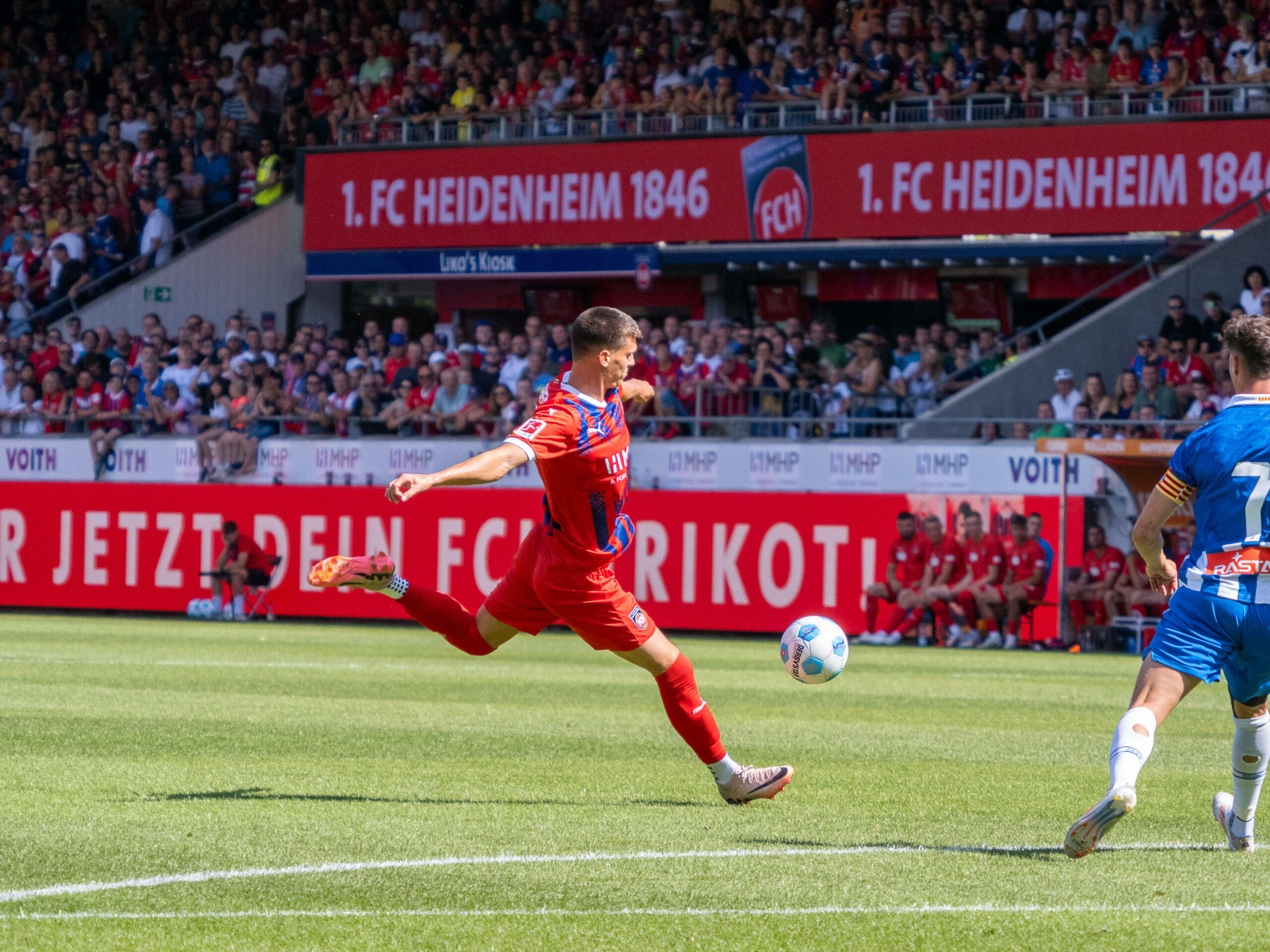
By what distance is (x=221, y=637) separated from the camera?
65.9ft

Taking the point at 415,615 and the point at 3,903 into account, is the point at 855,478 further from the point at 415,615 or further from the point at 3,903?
the point at 3,903

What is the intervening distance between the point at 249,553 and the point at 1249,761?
18.9 metres

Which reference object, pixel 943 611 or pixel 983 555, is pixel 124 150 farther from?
pixel 983 555

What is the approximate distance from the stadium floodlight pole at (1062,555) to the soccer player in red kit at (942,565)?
1.18 m

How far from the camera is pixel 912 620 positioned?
2167cm

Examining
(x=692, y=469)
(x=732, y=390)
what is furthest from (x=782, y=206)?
(x=692, y=469)

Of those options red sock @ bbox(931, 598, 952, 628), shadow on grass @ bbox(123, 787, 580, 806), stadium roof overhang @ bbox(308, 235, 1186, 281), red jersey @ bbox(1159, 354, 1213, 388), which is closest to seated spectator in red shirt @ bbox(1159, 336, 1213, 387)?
red jersey @ bbox(1159, 354, 1213, 388)

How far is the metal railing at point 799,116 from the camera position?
24.0 metres

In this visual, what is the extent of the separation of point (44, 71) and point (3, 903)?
33.1 m

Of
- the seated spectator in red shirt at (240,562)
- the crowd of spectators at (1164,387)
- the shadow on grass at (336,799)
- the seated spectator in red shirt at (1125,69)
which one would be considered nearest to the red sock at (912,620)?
the crowd of spectators at (1164,387)

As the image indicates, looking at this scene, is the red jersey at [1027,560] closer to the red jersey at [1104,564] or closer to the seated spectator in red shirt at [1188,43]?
the red jersey at [1104,564]

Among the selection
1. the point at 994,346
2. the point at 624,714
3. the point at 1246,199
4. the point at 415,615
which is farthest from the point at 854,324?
the point at 415,615

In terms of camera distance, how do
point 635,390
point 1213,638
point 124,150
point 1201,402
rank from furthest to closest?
1. point 124,150
2. point 1201,402
3. point 635,390
4. point 1213,638

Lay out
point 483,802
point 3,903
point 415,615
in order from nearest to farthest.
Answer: point 3,903
point 483,802
point 415,615
